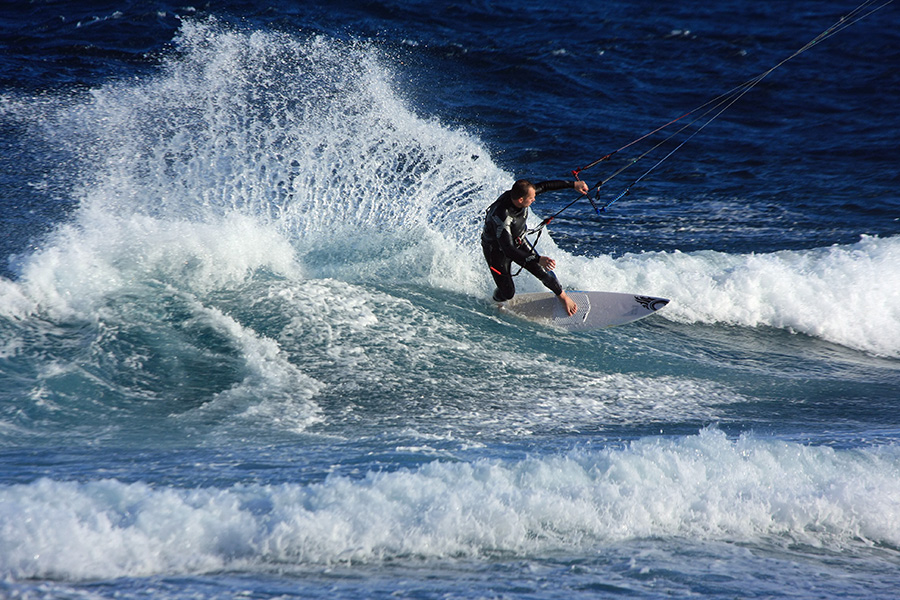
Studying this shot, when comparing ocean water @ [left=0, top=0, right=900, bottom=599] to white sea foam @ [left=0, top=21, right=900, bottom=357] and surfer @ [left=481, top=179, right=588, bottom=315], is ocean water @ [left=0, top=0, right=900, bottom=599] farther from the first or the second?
surfer @ [left=481, top=179, right=588, bottom=315]

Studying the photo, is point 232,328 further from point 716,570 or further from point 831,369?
point 831,369

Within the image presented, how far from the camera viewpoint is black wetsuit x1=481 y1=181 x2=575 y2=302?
723cm

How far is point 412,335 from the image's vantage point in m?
7.10

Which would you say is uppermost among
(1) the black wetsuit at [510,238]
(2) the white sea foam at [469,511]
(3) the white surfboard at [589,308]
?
(1) the black wetsuit at [510,238]

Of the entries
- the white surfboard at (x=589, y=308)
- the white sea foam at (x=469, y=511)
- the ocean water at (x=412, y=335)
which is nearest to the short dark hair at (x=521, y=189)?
the white surfboard at (x=589, y=308)

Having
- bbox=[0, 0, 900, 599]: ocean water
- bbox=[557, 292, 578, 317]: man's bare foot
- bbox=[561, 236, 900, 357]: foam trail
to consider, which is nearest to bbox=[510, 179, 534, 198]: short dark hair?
bbox=[557, 292, 578, 317]: man's bare foot

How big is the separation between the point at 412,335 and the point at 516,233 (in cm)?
150

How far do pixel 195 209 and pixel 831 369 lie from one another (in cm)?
719

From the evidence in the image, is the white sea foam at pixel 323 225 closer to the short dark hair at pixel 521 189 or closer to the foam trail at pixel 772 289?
the foam trail at pixel 772 289

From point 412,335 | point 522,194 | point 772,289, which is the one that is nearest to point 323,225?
point 412,335

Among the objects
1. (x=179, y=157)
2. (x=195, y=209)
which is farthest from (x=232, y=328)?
(x=179, y=157)

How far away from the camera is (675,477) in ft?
15.1

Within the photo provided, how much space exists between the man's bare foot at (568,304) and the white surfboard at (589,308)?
0.26 feet

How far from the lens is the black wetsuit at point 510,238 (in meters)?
7.23
